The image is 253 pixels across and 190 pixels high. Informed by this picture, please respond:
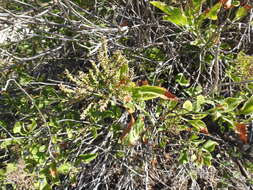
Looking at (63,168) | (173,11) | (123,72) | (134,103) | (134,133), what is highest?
(173,11)

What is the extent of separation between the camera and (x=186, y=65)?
59.3 inches

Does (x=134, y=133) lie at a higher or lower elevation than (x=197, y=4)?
lower

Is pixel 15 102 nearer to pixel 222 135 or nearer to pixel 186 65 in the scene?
pixel 186 65

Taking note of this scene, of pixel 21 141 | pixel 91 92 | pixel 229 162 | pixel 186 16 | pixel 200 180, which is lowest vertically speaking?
pixel 200 180

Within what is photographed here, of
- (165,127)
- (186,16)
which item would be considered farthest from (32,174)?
(186,16)

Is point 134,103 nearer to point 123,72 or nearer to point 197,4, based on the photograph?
point 123,72

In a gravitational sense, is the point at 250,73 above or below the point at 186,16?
below

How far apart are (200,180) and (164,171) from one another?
240 millimetres

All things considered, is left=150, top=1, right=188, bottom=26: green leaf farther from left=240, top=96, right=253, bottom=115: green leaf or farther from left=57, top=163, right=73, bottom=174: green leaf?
left=57, top=163, right=73, bottom=174: green leaf

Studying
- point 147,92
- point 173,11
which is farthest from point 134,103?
point 173,11

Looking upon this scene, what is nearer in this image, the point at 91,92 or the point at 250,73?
the point at 91,92

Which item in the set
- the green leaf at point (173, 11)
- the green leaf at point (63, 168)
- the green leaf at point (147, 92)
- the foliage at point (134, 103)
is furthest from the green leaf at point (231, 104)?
the green leaf at point (63, 168)

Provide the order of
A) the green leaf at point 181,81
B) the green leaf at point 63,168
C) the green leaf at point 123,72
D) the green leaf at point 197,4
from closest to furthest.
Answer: the green leaf at point 123,72 < the green leaf at point 197,4 < the green leaf at point 63,168 < the green leaf at point 181,81

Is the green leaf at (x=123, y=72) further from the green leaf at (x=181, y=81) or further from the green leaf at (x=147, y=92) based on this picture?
the green leaf at (x=181, y=81)
